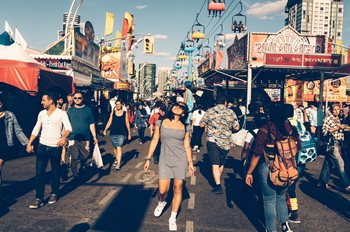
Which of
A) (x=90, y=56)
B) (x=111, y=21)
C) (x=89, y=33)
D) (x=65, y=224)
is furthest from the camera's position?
(x=111, y=21)

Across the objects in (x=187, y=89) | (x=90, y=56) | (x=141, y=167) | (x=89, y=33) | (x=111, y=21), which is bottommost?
(x=141, y=167)

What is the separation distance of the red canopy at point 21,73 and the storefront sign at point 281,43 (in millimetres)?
9621

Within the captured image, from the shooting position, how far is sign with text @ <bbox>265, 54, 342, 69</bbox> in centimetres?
1324

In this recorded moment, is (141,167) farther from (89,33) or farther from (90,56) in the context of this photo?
(89,33)

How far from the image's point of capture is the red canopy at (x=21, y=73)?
1013cm

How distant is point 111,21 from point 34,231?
103ft

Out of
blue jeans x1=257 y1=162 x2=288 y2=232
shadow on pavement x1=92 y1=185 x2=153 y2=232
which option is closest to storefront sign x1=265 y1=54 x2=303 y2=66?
shadow on pavement x1=92 y1=185 x2=153 y2=232

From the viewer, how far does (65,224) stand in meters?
4.75

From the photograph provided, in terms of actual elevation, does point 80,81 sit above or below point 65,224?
above

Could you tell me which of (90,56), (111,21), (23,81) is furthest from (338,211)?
(111,21)

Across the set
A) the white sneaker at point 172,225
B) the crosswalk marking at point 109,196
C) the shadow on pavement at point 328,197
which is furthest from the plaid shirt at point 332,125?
the crosswalk marking at point 109,196

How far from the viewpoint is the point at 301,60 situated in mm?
13266

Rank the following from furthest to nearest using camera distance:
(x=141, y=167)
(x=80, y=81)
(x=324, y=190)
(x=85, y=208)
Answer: (x=80, y=81)
(x=141, y=167)
(x=324, y=190)
(x=85, y=208)

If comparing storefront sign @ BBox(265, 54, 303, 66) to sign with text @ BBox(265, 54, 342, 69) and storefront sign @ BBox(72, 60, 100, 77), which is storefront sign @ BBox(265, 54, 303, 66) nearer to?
sign with text @ BBox(265, 54, 342, 69)
